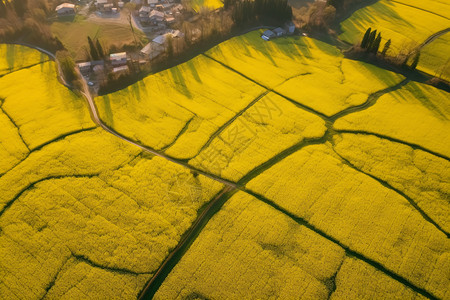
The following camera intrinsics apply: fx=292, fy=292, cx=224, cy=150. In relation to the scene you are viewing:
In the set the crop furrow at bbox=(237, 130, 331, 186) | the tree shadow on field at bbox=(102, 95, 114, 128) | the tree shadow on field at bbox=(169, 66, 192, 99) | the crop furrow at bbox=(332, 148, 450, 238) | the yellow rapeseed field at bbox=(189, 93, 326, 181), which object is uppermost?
the tree shadow on field at bbox=(169, 66, 192, 99)

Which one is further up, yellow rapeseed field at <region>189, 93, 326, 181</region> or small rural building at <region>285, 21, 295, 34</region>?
small rural building at <region>285, 21, 295, 34</region>

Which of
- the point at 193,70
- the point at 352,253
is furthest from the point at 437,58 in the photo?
the point at 352,253

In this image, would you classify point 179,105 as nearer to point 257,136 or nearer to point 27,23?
point 257,136

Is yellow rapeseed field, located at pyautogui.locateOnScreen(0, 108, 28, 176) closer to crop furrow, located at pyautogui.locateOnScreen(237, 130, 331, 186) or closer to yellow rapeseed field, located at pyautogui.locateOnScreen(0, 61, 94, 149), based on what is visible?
yellow rapeseed field, located at pyautogui.locateOnScreen(0, 61, 94, 149)

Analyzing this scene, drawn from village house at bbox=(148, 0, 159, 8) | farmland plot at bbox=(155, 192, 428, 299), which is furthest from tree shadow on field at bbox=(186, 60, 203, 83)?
farmland plot at bbox=(155, 192, 428, 299)

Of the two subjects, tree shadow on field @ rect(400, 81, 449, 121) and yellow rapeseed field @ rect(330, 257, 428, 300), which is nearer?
yellow rapeseed field @ rect(330, 257, 428, 300)

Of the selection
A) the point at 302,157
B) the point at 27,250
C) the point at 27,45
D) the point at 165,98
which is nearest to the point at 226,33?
the point at 165,98

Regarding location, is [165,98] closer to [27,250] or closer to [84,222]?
[84,222]
